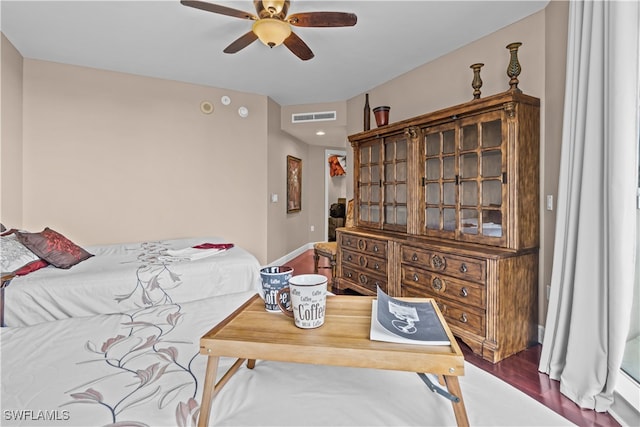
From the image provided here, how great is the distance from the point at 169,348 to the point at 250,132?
374cm

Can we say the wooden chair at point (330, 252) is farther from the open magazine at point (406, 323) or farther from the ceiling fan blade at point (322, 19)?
the open magazine at point (406, 323)

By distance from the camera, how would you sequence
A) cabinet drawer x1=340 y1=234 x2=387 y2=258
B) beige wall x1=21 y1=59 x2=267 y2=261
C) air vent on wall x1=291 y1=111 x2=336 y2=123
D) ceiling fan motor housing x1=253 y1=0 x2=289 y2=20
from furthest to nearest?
1. air vent on wall x1=291 y1=111 x2=336 y2=123
2. beige wall x1=21 y1=59 x2=267 y2=261
3. cabinet drawer x1=340 y1=234 x2=387 y2=258
4. ceiling fan motor housing x1=253 y1=0 x2=289 y2=20

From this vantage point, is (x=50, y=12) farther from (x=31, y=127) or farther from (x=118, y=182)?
(x=118, y=182)

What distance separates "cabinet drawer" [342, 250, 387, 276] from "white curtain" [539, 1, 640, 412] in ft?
4.48

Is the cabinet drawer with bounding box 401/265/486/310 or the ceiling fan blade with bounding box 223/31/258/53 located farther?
the ceiling fan blade with bounding box 223/31/258/53

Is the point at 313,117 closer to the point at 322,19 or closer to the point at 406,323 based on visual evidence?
the point at 322,19

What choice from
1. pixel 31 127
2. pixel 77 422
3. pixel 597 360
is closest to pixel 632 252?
pixel 597 360

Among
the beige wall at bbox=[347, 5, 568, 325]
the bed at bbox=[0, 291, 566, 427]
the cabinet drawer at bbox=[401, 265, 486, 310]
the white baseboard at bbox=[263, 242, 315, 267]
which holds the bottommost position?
the white baseboard at bbox=[263, 242, 315, 267]

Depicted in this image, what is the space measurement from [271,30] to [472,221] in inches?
77.5

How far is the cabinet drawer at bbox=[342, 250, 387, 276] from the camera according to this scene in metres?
3.06

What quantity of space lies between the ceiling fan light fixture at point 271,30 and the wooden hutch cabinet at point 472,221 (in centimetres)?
136

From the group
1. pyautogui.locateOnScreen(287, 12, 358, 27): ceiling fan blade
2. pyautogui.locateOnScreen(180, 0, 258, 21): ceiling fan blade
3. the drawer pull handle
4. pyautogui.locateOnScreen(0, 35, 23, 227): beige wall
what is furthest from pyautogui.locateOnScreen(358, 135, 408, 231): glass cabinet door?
pyautogui.locateOnScreen(0, 35, 23, 227): beige wall

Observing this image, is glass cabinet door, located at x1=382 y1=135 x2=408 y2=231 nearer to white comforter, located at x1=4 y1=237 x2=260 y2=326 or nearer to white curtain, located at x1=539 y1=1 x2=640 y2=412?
white curtain, located at x1=539 y1=1 x2=640 y2=412

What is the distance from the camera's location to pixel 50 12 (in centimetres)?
251
